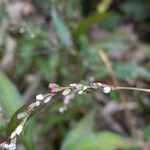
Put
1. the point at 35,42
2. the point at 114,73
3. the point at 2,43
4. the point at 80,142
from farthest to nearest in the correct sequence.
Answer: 1. the point at 2,43
2. the point at 35,42
3. the point at 114,73
4. the point at 80,142

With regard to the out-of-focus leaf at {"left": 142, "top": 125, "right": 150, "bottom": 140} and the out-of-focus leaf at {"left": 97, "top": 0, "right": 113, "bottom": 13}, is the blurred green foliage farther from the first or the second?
the out-of-focus leaf at {"left": 97, "top": 0, "right": 113, "bottom": 13}

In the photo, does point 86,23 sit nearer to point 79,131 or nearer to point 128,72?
point 128,72

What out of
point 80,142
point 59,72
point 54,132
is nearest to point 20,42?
point 59,72

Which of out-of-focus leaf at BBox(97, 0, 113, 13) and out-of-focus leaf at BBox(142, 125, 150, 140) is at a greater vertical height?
out-of-focus leaf at BBox(97, 0, 113, 13)

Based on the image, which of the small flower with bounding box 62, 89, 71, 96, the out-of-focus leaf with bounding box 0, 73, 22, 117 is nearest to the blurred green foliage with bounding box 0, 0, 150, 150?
the out-of-focus leaf with bounding box 0, 73, 22, 117

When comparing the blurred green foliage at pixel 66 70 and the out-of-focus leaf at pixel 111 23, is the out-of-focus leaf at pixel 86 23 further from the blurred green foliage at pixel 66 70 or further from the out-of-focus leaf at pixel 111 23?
the out-of-focus leaf at pixel 111 23

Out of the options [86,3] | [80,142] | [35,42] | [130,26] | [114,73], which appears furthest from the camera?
[130,26]

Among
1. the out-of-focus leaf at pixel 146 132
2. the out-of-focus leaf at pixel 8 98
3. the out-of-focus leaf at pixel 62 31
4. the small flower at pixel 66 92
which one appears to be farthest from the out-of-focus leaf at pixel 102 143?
the small flower at pixel 66 92

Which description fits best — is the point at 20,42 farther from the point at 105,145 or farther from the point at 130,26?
the point at 130,26
